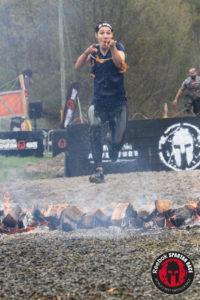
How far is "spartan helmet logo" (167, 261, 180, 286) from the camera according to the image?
3.13 metres

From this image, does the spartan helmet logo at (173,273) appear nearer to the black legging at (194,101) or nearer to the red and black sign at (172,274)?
the red and black sign at (172,274)

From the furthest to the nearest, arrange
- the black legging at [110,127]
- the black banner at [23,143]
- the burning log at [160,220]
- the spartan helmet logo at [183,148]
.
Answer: the black banner at [23,143]
the spartan helmet logo at [183,148]
the black legging at [110,127]
the burning log at [160,220]

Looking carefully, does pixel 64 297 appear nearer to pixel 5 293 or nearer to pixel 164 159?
pixel 5 293

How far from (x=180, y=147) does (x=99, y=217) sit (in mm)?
5546

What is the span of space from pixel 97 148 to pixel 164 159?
409 cm

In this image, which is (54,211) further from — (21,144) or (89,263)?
(21,144)

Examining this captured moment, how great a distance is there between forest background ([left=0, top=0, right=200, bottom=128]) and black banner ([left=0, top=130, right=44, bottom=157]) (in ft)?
27.6

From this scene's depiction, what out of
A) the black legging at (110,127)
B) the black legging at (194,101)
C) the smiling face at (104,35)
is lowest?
the black legging at (110,127)

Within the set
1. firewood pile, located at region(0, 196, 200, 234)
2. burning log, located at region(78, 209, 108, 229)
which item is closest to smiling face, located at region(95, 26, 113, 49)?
firewood pile, located at region(0, 196, 200, 234)

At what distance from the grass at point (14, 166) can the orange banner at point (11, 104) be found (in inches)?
143

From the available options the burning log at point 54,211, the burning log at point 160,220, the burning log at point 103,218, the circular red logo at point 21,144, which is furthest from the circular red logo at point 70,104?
the burning log at point 160,220

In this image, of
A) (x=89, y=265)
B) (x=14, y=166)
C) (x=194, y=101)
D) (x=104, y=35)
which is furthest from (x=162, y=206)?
(x=14, y=166)

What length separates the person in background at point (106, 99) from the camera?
6.78 meters

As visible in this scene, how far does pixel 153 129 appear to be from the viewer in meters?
11.2
